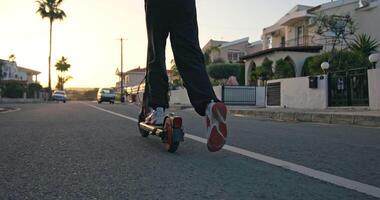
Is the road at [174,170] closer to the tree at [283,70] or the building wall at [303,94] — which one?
the building wall at [303,94]

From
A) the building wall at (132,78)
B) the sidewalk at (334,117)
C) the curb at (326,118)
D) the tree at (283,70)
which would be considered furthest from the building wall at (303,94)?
the building wall at (132,78)

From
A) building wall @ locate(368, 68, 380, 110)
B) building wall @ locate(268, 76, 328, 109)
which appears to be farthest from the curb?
building wall @ locate(268, 76, 328, 109)

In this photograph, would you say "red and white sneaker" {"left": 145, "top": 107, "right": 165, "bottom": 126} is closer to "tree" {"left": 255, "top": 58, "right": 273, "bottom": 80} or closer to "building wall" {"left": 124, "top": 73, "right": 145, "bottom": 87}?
"tree" {"left": 255, "top": 58, "right": 273, "bottom": 80}

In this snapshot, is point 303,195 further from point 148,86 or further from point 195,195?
point 148,86

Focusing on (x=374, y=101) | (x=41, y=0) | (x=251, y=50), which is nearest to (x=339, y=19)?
(x=374, y=101)

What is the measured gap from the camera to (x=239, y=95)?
1188 inches

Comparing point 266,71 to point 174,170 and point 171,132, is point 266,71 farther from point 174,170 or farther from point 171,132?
point 174,170

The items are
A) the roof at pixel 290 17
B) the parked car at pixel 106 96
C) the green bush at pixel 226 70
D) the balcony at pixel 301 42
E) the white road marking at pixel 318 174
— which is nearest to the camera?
the white road marking at pixel 318 174

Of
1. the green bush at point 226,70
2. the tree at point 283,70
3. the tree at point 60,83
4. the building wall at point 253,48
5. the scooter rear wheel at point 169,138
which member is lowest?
the scooter rear wheel at point 169,138

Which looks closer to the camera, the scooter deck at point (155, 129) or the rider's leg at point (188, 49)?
the rider's leg at point (188, 49)

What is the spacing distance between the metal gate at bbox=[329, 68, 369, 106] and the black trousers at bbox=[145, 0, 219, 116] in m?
12.9

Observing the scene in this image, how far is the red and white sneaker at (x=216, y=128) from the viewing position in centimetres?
355

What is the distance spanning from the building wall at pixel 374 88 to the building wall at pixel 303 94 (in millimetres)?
2910

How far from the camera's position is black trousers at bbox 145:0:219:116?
3984mm
